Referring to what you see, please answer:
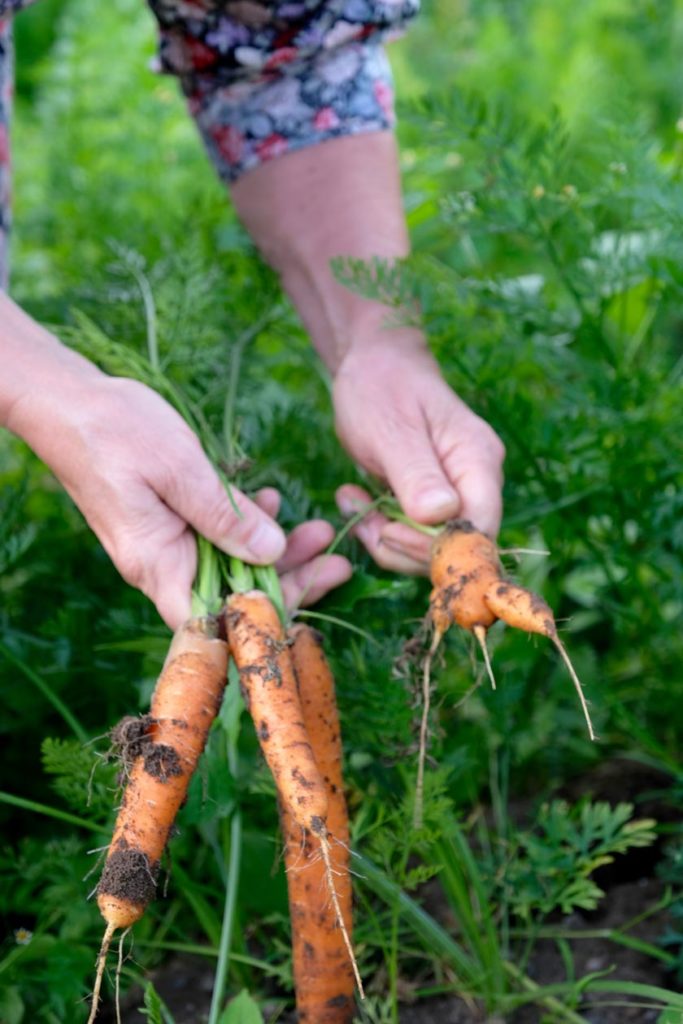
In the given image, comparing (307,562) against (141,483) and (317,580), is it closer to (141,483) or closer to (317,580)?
(317,580)

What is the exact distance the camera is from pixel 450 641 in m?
1.74

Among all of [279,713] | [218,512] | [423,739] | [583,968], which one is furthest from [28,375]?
[583,968]

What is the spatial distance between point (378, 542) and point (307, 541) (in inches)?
3.9

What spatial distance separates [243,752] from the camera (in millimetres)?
1804

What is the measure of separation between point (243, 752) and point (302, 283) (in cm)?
75

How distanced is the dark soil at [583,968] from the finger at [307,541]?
574 mm

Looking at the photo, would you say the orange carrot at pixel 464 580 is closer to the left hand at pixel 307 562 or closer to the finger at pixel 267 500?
the left hand at pixel 307 562

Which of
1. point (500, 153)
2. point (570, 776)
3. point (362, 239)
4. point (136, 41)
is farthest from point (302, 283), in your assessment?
point (136, 41)

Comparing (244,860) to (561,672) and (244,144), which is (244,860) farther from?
(244,144)

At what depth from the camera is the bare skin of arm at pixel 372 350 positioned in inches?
62.6

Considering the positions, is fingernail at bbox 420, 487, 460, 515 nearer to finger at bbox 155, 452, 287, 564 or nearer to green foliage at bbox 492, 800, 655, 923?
finger at bbox 155, 452, 287, 564

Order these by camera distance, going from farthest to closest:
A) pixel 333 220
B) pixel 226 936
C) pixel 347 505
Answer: pixel 333 220
pixel 347 505
pixel 226 936

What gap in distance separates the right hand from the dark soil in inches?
22.7

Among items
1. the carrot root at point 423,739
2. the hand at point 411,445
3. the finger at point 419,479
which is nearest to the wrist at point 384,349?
the hand at point 411,445
